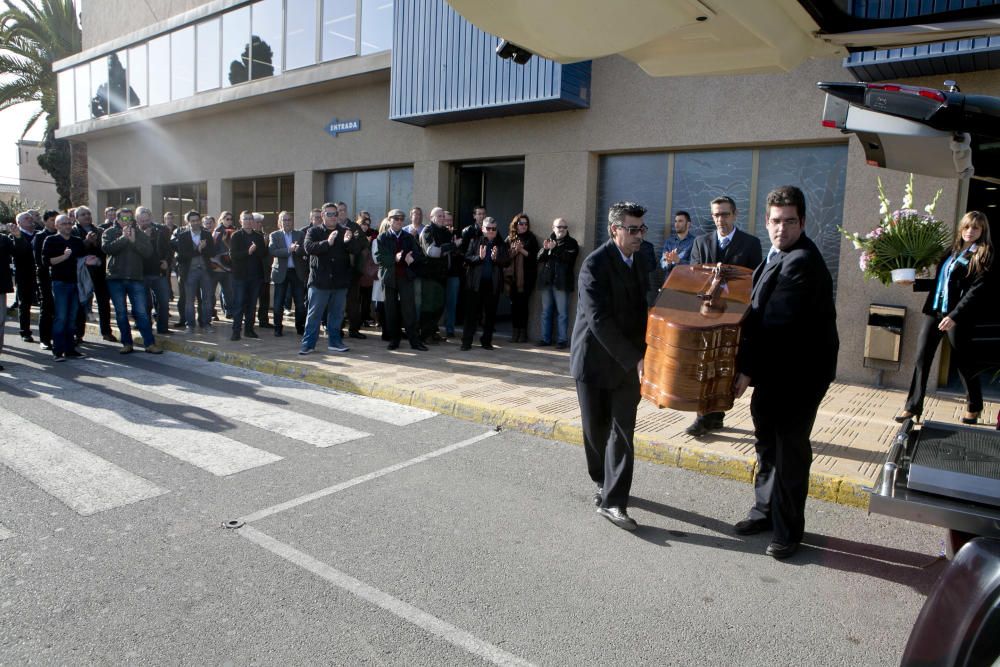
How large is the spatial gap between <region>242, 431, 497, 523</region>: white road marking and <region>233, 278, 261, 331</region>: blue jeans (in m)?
6.44

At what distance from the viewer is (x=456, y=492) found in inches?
187

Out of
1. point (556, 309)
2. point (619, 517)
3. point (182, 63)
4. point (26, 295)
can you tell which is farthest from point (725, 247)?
point (182, 63)

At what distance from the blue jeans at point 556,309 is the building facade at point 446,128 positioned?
0.97 meters

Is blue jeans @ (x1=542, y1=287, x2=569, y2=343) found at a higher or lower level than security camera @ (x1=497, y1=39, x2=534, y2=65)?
lower

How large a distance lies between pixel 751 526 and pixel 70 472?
187 inches

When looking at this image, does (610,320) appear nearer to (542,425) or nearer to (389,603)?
(389,603)

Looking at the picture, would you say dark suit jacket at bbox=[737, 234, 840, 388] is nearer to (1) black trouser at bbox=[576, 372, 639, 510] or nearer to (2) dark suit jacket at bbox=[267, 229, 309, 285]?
(1) black trouser at bbox=[576, 372, 639, 510]

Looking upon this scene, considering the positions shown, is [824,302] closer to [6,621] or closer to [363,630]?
[363,630]

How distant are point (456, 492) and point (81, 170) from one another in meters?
24.2

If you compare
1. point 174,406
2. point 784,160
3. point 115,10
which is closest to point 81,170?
point 115,10

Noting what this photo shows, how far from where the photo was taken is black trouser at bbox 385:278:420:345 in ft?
A: 34.1

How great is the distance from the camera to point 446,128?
1240 centimetres

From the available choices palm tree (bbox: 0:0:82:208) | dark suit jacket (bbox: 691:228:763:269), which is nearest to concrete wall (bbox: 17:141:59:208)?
palm tree (bbox: 0:0:82:208)

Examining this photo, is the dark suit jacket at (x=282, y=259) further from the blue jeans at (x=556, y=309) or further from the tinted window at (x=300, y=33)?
the tinted window at (x=300, y=33)
